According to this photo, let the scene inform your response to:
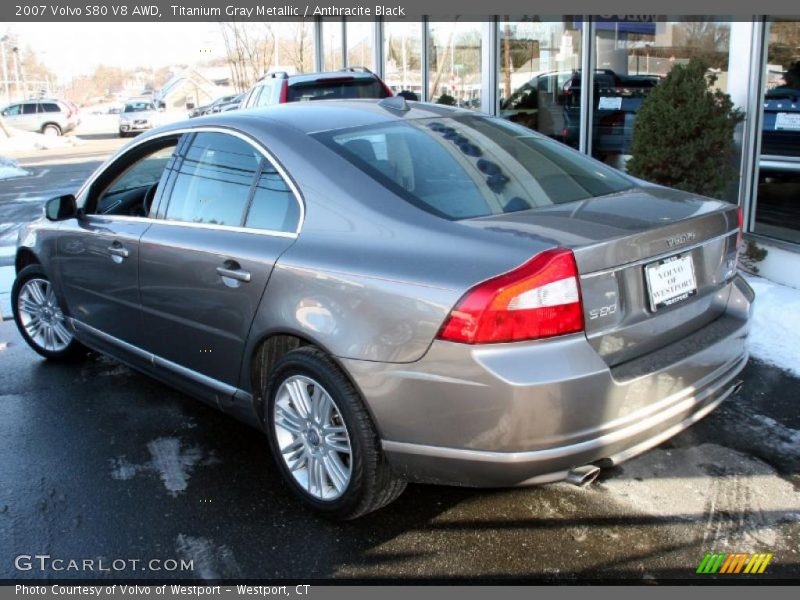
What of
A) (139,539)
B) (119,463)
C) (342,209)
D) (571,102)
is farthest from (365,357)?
(571,102)

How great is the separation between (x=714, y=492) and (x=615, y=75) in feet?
22.1

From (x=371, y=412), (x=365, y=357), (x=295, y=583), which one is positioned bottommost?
(x=295, y=583)

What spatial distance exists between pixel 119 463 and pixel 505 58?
30.6ft

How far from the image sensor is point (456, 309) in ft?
8.58

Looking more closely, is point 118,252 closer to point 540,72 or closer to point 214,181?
point 214,181

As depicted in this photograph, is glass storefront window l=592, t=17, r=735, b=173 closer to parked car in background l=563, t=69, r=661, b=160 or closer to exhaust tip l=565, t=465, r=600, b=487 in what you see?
parked car in background l=563, t=69, r=661, b=160

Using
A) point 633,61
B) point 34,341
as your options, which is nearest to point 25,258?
point 34,341

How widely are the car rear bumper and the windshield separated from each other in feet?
124

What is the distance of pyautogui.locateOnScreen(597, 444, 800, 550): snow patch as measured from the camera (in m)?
3.06

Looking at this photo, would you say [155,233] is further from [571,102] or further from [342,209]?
[571,102]

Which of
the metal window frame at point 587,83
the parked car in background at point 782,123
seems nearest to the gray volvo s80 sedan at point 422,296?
the parked car in background at point 782,123

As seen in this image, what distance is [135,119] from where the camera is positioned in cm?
3600

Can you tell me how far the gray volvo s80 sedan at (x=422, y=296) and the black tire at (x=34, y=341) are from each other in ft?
4.22

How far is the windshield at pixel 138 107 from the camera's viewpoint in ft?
122
